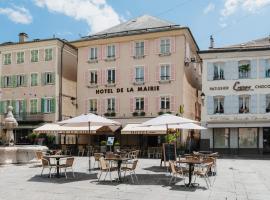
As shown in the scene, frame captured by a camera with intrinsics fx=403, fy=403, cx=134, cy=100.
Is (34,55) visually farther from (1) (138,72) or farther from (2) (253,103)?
(2) (253,103)

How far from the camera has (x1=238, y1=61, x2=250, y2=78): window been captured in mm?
30438

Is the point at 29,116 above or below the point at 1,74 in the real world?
below

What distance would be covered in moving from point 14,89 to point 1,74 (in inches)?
90.1

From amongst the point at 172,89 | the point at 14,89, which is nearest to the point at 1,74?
the point at 14,89

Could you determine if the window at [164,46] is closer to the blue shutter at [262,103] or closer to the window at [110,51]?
the window at [110,51]

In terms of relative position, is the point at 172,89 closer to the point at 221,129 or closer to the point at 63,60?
the point at 221,129

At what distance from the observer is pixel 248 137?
99.7 feet

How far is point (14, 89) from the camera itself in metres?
38.0

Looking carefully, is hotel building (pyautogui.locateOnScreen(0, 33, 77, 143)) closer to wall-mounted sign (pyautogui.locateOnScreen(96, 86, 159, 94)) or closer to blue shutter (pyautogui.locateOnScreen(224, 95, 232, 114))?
wall-mounted sign (pyautogui.locateOnScreen(96, 86, 159, 94))

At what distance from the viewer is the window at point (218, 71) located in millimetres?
31078

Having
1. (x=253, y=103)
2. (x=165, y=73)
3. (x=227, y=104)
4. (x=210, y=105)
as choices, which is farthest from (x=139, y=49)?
(x=253, y=103)

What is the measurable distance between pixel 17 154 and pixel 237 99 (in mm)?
17727

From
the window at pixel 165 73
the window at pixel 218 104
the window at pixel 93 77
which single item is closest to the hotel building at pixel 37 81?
the window at pixel 93 77

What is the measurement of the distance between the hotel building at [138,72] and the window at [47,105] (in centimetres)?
240
